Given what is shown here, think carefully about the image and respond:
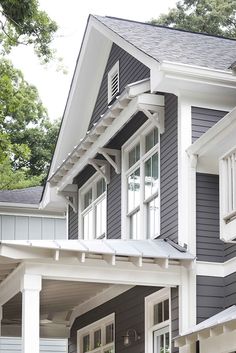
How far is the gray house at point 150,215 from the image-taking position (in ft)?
33.0

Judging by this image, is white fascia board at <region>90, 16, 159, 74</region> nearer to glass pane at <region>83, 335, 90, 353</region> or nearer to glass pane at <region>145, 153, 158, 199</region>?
glass pane at <region>145, 153, 158, 199</region>

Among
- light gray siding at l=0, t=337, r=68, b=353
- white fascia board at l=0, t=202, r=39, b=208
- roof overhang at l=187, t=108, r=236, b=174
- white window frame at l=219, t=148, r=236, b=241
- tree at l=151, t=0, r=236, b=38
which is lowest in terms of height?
light gray siding at l=0, t=337, r=68, b=353

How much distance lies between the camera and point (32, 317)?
994cm

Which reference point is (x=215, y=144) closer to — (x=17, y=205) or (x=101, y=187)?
(x=101, y=187)

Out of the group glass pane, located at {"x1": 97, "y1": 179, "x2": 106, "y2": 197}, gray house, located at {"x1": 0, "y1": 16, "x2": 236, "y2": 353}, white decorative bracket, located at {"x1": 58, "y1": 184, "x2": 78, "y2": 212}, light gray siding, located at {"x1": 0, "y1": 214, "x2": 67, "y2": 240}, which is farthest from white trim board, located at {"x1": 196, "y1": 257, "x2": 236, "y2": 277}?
light gray siding, located at {"x1": 0, "y1": 214, "x2": 67, "y2": 240}

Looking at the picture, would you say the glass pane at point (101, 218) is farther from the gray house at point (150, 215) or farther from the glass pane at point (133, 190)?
the glass pane at point (133, 190)

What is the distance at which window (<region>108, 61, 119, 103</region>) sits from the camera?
14.4 meters

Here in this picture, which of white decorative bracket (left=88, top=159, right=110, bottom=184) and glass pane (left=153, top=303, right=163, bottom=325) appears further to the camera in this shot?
white decorative bracket (left=88, top=159, right=110, bottom=184)

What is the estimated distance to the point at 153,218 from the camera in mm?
12164

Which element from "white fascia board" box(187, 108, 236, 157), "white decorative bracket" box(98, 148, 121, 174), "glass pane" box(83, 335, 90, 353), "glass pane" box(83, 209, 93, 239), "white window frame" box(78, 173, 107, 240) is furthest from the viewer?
"glass pane" box(83, 209, 93, 239)

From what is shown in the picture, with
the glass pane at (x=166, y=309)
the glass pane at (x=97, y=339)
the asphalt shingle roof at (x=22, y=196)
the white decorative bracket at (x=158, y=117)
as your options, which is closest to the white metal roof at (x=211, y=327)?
the glass pane at (x=166, y=309)

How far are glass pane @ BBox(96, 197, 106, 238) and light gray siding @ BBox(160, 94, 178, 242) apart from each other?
2.98 metres

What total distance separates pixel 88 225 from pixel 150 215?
3487 millimetres

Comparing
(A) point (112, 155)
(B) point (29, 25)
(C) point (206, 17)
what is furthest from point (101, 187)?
(C) point (206, 17)
